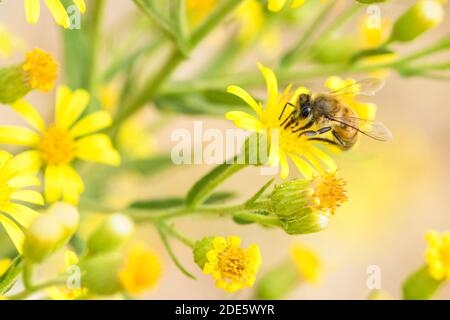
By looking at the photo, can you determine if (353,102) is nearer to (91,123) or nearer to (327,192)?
(327,192)

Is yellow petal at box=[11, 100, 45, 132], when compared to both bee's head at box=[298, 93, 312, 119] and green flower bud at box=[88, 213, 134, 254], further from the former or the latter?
bee's head at box=[298, 93, 312, 119]

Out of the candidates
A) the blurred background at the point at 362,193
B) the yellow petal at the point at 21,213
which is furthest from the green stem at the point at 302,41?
the blurred background at the point at 362,193

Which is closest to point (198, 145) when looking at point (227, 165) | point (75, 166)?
point (75, 166)

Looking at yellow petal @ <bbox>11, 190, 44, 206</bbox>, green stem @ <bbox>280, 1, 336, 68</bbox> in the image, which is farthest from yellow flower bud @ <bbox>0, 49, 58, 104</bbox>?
green stem @ <bbox>280, 1, 336, 68</bbox>

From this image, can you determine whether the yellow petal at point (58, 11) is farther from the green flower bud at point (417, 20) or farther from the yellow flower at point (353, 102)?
the green flower bud at point (417, 20)

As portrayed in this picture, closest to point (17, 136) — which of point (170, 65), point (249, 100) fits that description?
point (170, 65)

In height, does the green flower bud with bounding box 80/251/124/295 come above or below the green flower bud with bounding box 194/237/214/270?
below
